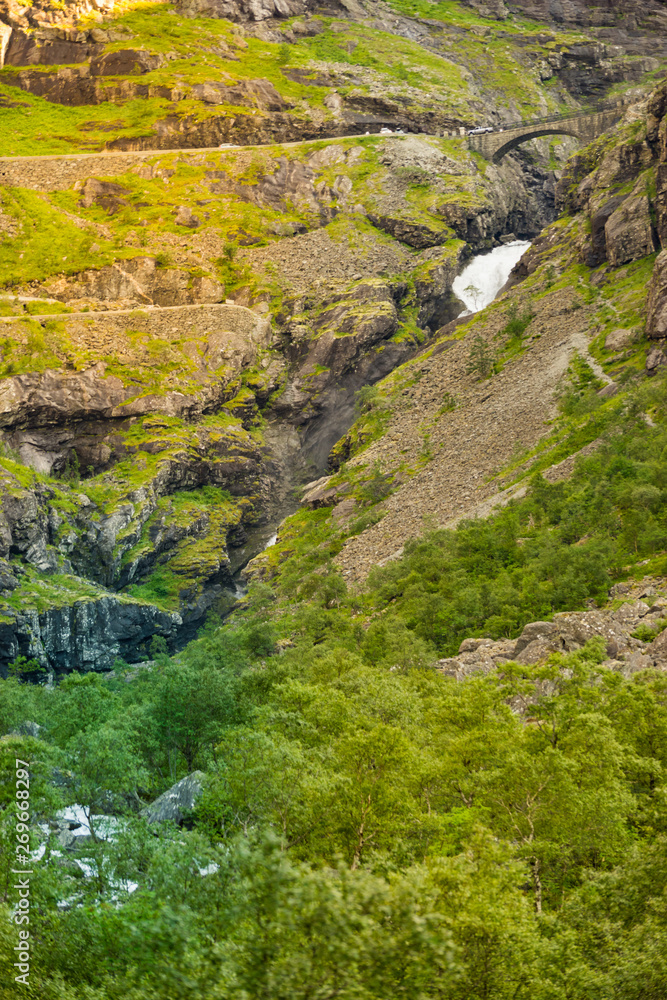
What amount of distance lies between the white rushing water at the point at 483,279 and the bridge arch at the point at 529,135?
35034 mm

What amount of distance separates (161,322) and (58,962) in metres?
125

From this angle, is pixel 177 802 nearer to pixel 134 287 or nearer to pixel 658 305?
pixel 658 305

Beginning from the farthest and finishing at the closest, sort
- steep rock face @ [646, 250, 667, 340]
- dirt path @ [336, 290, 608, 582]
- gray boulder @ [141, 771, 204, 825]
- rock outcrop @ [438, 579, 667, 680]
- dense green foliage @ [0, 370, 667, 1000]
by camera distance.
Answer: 1. dirt path @ [336, 290, 608, 582]
2. steep rock face @ [646, 250, 667, 340]
3. gray boulder @ [141, 771, 204, 825]
4. rock outcrop @ [438, 579, 667, 680]
5. dense green foliage @ [0, 370, 667, 1000]


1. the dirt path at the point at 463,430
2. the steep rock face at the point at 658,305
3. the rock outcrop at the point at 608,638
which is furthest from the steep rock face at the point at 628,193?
the rock outcrop at the point at 608,638

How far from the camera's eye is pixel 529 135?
17850 cm

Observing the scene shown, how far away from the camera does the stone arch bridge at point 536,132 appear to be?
176875 mm

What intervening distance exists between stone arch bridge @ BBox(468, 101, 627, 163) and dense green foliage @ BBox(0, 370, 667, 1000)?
15067 cm

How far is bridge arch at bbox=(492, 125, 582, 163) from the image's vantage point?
176 metres

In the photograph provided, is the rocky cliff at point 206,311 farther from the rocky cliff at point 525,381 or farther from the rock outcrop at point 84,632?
the rocky cliff at point 525,381

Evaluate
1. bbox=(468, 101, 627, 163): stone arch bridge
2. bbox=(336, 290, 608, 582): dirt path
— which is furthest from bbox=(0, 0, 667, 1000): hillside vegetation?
bbox=(468, 101, 627, 163): stone arch bridge

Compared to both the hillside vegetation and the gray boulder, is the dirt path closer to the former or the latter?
the hillside vegetation

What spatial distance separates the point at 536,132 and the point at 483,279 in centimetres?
5230

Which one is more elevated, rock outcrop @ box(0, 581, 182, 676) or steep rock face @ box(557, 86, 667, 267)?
steep rock face @ box(557, 86, 667, 267)

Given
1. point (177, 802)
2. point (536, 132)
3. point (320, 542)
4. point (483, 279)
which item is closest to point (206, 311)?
point (483, 279)
